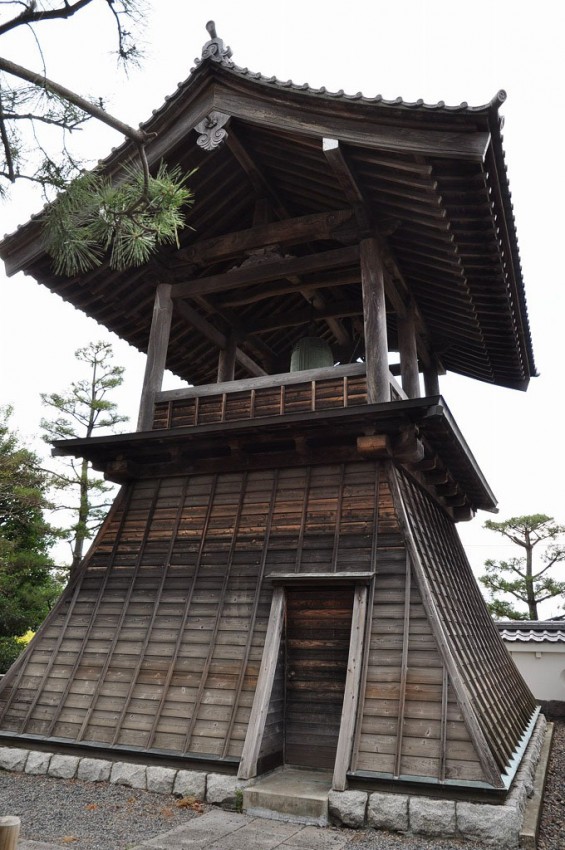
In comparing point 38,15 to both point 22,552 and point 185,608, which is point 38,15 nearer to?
point 185,608

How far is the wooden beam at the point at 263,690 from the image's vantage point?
5443 mm

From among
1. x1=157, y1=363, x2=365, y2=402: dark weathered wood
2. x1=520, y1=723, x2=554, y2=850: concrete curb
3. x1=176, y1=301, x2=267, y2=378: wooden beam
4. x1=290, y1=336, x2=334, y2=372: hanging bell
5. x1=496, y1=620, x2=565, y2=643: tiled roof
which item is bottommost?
x1=520, y1=723, x2=554, y2=850: concrete curb

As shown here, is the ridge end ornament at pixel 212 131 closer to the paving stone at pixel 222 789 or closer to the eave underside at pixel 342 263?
the eave underside at pixel 342 263

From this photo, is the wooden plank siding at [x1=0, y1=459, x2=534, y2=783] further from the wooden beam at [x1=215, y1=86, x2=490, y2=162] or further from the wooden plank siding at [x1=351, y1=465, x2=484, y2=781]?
the wooden beam at [x1=215, y1=86, x2=490, y2=162]

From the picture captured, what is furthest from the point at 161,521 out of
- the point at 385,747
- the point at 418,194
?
the point at 418,194

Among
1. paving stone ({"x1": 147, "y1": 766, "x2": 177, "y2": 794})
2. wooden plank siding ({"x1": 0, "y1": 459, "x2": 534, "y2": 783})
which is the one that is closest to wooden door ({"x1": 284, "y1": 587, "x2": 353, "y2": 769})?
wooden plank siding ({"x1": 0, "y1": 459, "x2": 534, "y2": 783})

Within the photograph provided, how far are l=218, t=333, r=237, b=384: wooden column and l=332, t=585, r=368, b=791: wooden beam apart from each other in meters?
4.50

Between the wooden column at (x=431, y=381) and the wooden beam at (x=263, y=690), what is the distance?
5.28 meters

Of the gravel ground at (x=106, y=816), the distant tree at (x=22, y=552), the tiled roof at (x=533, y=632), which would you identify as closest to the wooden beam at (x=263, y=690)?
the gravel ground at (x=106, y=816)

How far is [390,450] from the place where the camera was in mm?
6891

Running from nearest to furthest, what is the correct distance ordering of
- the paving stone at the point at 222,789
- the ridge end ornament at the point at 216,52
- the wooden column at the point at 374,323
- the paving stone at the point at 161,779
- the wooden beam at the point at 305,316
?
the paving stone at the point at 222,789 → the paving stone at the point at 161,779 → the wooden column at the point at 374,323 → the ridge end ornament at the point at 216,52 → the wooden beam at the point at 305,316

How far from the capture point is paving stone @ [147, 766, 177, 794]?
5.63 metres

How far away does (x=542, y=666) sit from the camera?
13.7 meters

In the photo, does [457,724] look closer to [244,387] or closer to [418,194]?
[244,387]
